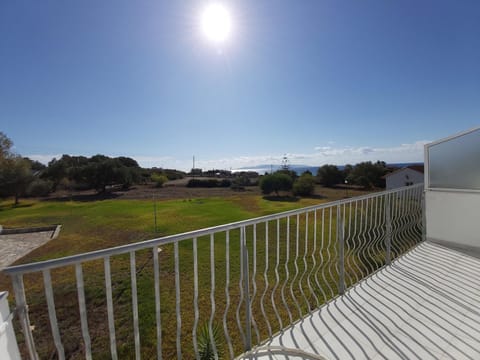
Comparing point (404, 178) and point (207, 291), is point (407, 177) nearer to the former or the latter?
point (404, 178)

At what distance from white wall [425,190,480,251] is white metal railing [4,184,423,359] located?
25 cm

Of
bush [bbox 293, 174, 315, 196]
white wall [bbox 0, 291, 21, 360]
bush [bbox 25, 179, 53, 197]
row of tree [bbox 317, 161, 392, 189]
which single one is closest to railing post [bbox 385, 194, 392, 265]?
white wall [bbox 0, 291, 21, 360]

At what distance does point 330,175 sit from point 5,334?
33193 millimetres

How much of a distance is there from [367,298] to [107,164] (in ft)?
93.1

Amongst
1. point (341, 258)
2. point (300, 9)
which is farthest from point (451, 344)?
point (300, 9)

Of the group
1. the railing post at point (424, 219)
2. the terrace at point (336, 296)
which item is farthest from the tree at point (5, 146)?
the railing post at point (424, 219)

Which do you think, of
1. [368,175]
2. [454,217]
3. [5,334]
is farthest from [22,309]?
[368,175]

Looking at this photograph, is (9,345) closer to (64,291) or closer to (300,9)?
(300,9)

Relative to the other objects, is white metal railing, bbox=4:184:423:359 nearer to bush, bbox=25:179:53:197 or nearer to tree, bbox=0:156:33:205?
tree, bbox=0:156:33:205

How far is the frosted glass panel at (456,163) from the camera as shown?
9.08ft

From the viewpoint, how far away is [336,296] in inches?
81.4

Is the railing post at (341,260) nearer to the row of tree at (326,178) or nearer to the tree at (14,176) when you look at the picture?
the row of tree at (326,178)

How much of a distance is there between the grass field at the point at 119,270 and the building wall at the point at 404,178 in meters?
14.6

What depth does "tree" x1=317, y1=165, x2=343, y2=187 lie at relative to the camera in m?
30.8
